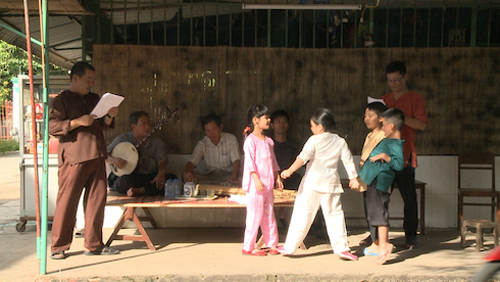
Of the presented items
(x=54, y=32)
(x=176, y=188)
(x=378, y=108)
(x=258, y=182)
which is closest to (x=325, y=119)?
(x=378, y=108)

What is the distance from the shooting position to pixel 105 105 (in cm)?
478

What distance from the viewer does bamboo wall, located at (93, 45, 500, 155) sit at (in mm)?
6477

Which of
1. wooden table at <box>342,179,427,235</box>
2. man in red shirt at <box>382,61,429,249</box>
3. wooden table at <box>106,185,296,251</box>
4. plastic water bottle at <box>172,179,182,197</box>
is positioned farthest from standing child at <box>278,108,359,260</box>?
plastic water bottle at <box>172,179,182,197</box>

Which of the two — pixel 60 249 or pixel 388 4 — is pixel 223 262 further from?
pixel 388 4

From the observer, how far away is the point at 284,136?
6.30m

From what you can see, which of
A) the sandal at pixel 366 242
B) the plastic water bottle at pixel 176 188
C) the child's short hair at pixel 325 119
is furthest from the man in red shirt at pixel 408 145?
the plastic water bottle at pixel 176 188

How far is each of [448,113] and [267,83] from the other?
2.31 metres

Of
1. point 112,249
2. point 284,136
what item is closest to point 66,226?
point 112,249

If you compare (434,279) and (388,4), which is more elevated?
(388,4)

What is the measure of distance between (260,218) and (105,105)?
1833mm

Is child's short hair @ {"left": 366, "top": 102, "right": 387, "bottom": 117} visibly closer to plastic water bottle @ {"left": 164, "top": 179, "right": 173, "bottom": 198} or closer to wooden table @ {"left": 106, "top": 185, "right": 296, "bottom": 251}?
wooden table @ {"left": 106, "top": 185, "right": 296, "bottom": 251}

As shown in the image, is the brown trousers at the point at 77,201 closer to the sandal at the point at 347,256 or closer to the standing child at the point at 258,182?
the standing child at the point at 258,182

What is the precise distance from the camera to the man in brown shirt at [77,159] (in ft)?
16.0

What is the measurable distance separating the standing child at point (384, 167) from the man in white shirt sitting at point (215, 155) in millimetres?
1670
